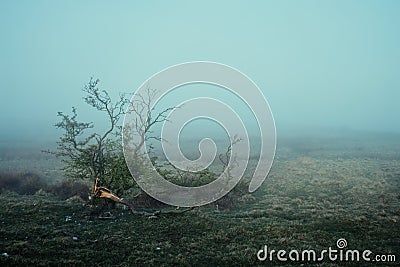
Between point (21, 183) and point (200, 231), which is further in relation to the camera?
point (21, 183)

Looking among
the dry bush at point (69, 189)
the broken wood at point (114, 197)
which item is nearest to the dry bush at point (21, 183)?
the dry bush at point (69, 189)

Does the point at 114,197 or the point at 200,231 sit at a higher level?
the point at 114,197

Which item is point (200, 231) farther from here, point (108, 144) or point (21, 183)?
point (21, 183)

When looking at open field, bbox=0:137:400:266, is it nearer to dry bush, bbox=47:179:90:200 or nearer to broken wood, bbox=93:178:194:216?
broken wood, bbox=93:178:194:216

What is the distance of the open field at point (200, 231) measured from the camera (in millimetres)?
11750

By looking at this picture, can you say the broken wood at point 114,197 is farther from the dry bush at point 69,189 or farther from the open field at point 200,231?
Answer: the dry bush at point 69,189

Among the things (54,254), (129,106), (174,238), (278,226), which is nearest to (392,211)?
(278,226)

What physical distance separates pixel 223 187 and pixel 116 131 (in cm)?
828

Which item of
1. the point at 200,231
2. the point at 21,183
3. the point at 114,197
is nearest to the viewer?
the point at 200,231

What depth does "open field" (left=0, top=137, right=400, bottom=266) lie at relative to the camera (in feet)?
38.5

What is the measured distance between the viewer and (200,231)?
15.2 m

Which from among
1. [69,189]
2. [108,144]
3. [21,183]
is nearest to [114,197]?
[108,144]

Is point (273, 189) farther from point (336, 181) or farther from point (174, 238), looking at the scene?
point (174, 238)

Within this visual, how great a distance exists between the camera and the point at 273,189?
2750cm
